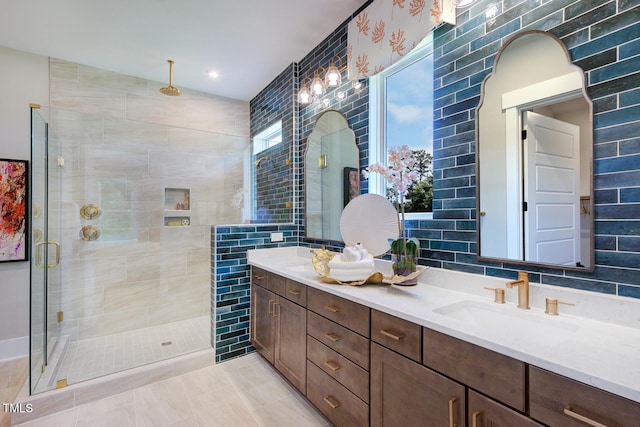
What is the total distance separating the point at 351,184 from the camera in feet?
7.80

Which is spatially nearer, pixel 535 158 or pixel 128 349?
pixel 535 158

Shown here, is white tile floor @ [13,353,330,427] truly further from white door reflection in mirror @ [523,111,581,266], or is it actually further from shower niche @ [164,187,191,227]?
white door reflection in mirror @ [523,111,581,266]

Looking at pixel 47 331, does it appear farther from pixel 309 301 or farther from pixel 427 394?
A: pixel 427 394

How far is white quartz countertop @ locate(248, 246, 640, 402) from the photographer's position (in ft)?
2.61

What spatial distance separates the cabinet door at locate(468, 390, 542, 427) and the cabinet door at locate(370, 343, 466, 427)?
0.04 m

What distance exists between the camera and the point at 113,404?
6.58ft

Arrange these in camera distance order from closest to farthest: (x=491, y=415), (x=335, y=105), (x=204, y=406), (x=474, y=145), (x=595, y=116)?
(x=491, y=415), (x=595, y=116), (x=474, y=145), (x=204, y=406), (x=335, y=105)

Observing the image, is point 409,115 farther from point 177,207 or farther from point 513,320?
point 177,207

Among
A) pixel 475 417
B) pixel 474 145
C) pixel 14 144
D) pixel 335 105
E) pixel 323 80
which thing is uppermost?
pixel 323 80

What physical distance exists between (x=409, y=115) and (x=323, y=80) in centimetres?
101

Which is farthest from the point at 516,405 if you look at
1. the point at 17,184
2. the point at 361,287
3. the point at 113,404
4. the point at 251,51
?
the point at 17,184

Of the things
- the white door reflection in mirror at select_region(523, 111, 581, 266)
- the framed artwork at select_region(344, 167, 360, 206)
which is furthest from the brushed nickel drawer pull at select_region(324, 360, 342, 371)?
the framed artwork at select_region(344, 167, 360, 206)

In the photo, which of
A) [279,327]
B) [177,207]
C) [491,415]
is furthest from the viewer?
[177,207]

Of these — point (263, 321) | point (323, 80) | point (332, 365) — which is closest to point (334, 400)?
point (332, 365)
